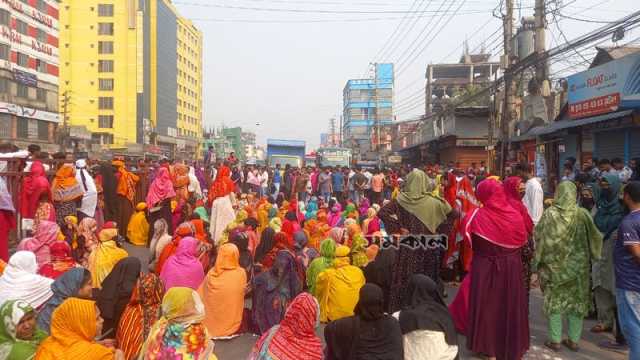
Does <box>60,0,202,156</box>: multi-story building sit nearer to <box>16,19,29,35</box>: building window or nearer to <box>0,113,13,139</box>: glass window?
<box>16,19,29,35</box>: building window

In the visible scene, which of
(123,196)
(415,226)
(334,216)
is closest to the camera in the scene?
(415,226)

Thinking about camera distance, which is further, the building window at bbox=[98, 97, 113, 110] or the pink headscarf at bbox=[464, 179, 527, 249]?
the building window at bbox=[98, 97, 113, 110]

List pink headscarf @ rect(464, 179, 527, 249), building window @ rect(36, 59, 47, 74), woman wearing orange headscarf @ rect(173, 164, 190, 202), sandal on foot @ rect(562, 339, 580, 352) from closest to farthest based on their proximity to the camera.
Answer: pink headscarf @ rect(464, 179, 527, 249), sandal on foot @ rect(562, 339, 580, 352), woman wearing orange headscarf @ rect(173, 164, 190, 202), building window @ rect(36, 59, 47, 74)

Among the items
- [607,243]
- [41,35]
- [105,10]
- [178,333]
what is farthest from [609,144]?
[105,10]

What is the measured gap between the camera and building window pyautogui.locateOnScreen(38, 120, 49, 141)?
41419mm

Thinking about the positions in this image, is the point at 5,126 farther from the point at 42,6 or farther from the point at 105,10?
the point at 105,10

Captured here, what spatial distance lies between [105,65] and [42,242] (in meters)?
60.9

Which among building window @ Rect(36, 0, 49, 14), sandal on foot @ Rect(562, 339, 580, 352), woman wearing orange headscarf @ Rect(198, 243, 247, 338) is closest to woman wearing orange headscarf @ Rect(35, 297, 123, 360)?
woman wearing orange headscarf @ Rect(198, 243, 247, 338)

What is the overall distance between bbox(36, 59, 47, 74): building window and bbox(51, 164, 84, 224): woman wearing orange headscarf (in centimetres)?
3896

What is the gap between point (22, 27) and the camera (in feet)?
129

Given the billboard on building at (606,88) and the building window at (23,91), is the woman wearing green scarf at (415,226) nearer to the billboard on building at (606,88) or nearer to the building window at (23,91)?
the billboard on building at (606,88)

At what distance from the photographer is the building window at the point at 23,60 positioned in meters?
39.1

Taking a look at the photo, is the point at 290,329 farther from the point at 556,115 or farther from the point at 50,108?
the point at 50,108

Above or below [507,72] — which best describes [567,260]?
below
